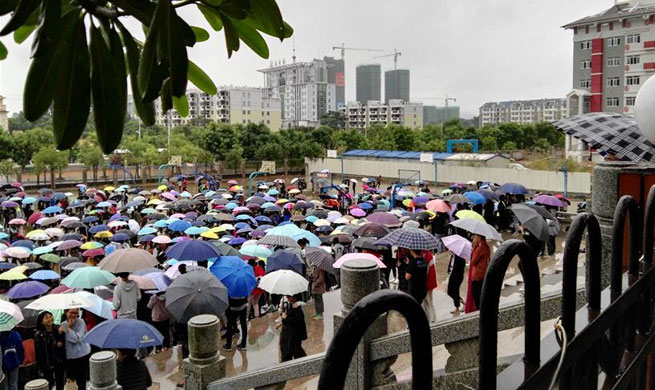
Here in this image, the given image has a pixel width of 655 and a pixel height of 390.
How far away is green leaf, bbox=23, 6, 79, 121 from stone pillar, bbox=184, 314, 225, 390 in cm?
447

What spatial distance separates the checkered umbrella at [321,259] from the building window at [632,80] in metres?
41.2

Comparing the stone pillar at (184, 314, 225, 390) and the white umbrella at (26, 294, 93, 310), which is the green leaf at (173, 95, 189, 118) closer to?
the stone pillar at (184, 314, 225, 390)

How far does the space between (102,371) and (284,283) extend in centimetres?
322

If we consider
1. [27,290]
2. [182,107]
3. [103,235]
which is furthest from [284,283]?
[103,235]

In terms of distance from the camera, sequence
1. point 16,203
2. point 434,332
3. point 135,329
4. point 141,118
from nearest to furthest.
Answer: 1. point 141,118
2. point 434,332
3. point 135,329
4. point 16,203

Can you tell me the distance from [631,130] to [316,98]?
13734 cm

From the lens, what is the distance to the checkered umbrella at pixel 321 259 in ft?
30.8

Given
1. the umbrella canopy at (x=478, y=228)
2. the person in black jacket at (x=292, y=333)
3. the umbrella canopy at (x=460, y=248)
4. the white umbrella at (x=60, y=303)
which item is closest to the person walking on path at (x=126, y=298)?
the white umbrella at (x=60, y=303)

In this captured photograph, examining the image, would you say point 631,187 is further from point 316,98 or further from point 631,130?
point 316,98

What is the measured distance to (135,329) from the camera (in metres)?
5.99

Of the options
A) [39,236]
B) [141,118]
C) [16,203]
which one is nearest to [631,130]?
[141,118]

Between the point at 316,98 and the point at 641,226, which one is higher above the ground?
the point at 316,98

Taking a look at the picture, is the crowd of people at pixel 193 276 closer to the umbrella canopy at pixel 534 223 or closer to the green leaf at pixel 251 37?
the umbrella canopy at pixel 534 223

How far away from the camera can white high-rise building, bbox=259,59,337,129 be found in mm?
140625
